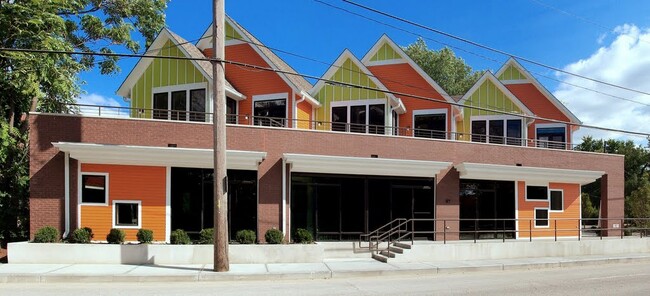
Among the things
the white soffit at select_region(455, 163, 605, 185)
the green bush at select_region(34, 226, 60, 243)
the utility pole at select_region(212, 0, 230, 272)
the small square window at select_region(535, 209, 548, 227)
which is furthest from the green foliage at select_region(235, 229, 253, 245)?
the small square window at select_region(535, 209, 548, 227)

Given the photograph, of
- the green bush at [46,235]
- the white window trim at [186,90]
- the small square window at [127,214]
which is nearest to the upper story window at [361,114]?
the white window trim at [186,90]

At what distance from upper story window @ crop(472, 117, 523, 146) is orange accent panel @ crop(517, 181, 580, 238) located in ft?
10.6

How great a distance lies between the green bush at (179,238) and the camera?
49.4 ft

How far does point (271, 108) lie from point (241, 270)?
9.83m

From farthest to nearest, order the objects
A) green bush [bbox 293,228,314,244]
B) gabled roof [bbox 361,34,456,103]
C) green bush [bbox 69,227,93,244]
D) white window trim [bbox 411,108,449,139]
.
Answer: gabled roof [bbox 361,34,456,103] → white window trim [bbox 411,108,449,139] → green bush [bbox 293,228,314,244] → green bush [bbox 69,227,93,244]

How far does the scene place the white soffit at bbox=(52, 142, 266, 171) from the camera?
15.4 m

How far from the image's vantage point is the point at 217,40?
13156mm

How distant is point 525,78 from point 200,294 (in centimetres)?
2410

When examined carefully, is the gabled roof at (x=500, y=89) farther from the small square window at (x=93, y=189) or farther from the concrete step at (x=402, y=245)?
the small square window at (x=93, y=189)

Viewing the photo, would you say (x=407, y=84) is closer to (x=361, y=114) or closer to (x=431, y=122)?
(x=431, y=122)

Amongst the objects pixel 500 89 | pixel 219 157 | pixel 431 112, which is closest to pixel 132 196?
pixel 219 157

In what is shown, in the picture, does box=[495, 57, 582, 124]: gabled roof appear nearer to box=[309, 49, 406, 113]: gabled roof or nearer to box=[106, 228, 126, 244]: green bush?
box=[309, 49, 406, 113]: gabled roof

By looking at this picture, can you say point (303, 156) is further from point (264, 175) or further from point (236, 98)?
point (236, 98)

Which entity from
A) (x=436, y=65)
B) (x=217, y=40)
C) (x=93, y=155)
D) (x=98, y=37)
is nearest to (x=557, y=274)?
(x=217, y=40)
